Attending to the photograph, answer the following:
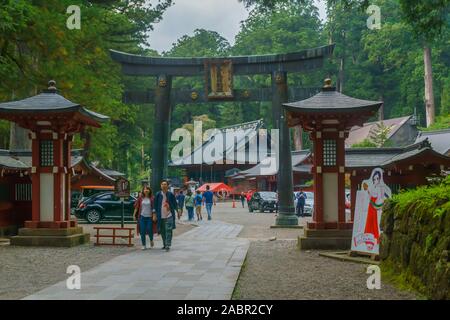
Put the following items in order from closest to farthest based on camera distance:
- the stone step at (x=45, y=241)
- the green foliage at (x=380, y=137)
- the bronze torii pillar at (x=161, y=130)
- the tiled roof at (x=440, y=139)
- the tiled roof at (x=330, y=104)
→ the tiled roof at (x=330, y=104), the stone step at (x=45, y=241), the bronze torii pillar at (x=161, y=130), the tiled roof at (x=440, y=139), the green foliage at (x=380, y=137)

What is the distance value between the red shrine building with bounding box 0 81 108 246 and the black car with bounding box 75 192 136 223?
10.7 meters

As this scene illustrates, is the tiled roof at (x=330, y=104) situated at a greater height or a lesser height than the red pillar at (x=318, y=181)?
greater

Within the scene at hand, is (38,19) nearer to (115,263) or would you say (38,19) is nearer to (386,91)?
(115,263)

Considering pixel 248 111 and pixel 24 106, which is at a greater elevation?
pixel 248 111

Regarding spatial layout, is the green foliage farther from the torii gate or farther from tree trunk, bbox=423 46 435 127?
the torii gate

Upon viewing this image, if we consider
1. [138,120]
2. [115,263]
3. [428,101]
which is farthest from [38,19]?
[428,101]

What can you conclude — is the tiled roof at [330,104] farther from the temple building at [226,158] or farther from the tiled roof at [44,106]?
the temple building at [226,158]

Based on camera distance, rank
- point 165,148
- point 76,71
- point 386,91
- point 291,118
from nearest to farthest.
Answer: point 291,118, point 76,71, point 165,148, point 386,91

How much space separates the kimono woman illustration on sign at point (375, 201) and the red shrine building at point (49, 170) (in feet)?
27.7

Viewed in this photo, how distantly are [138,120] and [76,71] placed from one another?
21.3m

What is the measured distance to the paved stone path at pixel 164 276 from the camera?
8.30 m

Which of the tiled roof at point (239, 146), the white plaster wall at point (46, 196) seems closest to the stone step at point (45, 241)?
the white plaster wall at point (46, 196)

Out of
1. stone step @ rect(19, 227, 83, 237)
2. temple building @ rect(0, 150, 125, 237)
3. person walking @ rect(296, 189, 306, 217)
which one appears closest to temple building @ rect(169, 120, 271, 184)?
person walking @ rect(296, 189, 306, 217)
